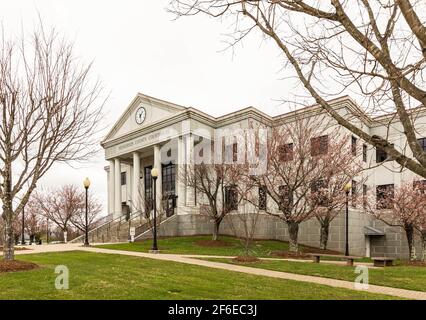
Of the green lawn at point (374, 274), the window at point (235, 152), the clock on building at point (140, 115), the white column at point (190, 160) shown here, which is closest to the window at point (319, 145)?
the window at point (235, 152)

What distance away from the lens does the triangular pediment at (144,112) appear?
111 feet

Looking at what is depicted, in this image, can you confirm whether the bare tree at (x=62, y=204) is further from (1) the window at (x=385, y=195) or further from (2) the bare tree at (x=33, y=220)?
(1) the window at (x=385, y=195)

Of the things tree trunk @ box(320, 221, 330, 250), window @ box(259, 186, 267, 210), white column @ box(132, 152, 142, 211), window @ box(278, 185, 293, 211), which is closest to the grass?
tree trunk @ box(320, 221, 330, 250)

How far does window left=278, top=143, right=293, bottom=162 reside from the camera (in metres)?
21.3

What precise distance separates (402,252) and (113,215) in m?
27.0

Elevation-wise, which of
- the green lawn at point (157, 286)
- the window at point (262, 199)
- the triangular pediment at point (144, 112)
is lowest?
the green lawn at point (157, 286)

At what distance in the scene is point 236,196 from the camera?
2670 centimetres

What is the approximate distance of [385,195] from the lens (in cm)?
2916

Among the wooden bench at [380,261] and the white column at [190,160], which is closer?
the wooden bench at [380,261]

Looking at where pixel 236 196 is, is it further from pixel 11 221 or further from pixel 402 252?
pixel 11 221

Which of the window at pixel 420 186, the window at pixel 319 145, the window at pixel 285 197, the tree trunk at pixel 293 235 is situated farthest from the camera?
the window at pixel 420 186

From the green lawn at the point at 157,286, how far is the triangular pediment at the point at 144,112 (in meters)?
22.1

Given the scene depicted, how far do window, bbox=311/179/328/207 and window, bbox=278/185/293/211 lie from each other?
5.06 ft

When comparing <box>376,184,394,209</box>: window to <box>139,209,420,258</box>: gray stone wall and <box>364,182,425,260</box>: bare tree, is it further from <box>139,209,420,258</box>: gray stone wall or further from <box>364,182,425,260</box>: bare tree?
<box>139,209,420,258</box>: gray stone wall
